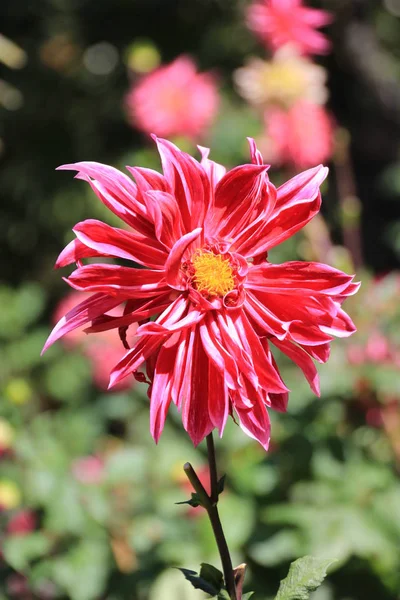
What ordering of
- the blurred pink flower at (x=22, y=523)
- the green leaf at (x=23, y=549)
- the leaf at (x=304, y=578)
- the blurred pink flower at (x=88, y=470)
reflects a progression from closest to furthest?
the leaf at (x=304, y=578) → the green leaf at (x=23, y=549) → the blurred pink flower at (x=22, y=523) → the blurred pink flower at (x=88, y=470)

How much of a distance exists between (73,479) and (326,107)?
230 cm

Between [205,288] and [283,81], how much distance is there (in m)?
1.31

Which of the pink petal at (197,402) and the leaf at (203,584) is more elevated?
the pink petal at (197,402)

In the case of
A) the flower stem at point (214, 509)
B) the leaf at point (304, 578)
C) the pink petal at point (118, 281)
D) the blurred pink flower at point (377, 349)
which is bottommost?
the blurred pink flower at point (377, 349)

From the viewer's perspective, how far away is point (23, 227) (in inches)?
127

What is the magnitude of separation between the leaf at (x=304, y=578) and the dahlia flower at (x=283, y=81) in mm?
1460

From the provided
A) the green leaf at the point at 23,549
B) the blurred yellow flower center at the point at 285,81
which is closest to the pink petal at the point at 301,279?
the green leaf at the point at 23,549

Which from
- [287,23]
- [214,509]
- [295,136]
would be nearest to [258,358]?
[214,509]

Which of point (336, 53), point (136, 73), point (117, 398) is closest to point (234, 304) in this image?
point (117, 398)

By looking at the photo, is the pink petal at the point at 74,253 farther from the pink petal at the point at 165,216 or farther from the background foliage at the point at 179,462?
the background foliage at the point at 179,462

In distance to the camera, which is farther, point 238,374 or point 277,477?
point 277,477

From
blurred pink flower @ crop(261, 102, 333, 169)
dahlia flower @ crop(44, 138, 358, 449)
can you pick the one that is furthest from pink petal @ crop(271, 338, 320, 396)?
blurred pink flower @ crop(261, 102, 333, 169)

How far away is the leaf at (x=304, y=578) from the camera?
2.36 feet

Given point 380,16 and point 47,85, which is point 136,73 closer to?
point 47,85
